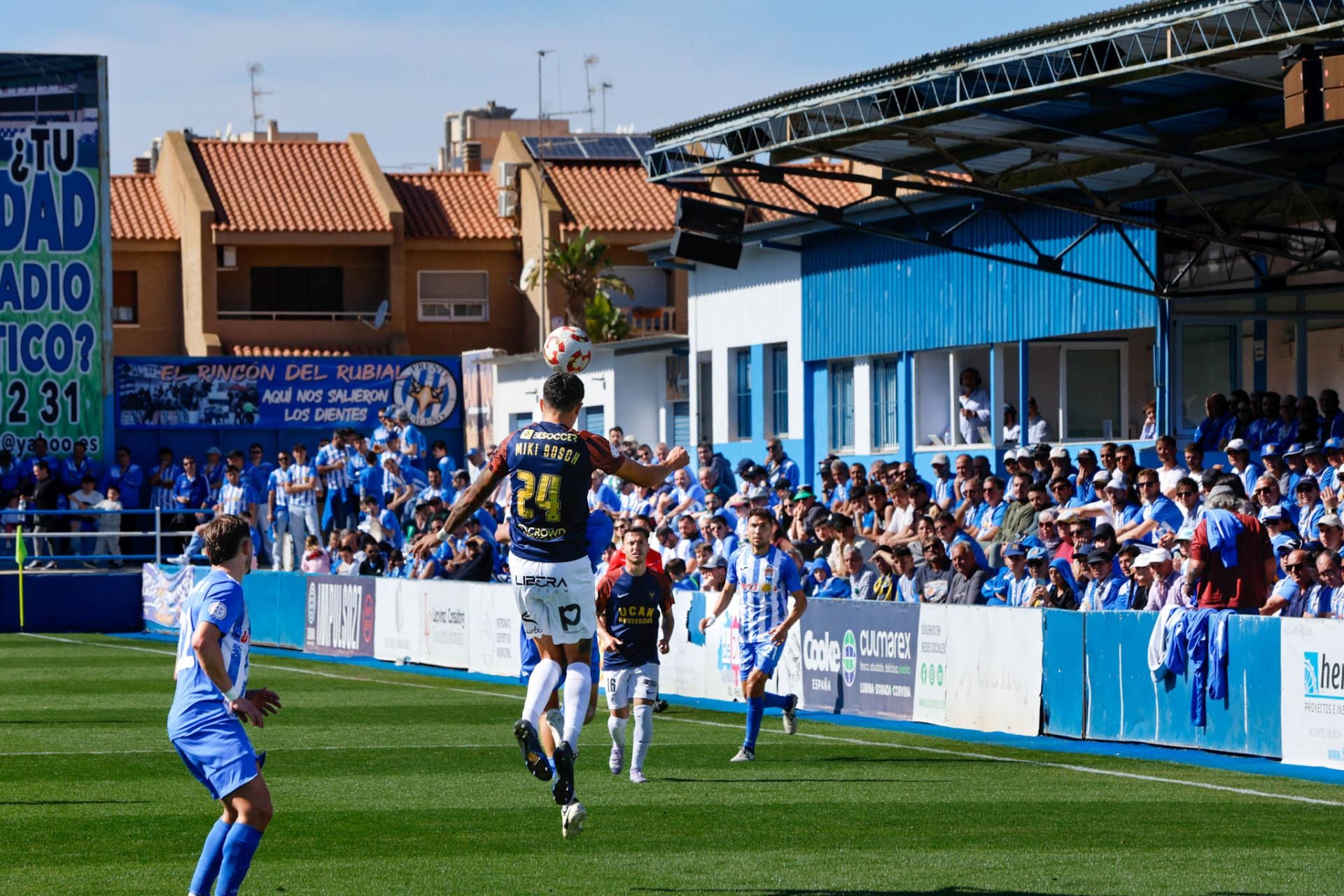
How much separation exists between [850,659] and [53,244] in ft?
82.0

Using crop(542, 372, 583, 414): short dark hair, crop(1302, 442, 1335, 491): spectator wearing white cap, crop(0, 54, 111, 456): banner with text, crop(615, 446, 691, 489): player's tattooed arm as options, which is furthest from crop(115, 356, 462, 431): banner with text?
crop(615, 446, 691, 489): player's tattooed arm

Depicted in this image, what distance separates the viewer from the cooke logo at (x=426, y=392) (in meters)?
42.6

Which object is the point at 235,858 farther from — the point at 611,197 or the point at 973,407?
the point at 611,197

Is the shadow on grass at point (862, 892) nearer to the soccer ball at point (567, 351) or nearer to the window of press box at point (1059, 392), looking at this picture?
the soccer ball at point (567, 351)

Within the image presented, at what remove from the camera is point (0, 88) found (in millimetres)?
39125

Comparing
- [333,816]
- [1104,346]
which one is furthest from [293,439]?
[333,816]

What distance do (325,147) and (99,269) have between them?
27339mm

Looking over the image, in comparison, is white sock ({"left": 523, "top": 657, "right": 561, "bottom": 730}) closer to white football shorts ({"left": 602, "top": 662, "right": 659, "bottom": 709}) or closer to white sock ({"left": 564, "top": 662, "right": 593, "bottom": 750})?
white sock ({"left": 564, "top": 662, "right": 593, "bottom": 750})

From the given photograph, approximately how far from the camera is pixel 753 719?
607 inches

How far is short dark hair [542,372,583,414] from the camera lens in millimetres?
10000

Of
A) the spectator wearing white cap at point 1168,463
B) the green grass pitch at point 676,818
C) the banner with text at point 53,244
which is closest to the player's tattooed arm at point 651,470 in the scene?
the green grass pitch at point 676,818

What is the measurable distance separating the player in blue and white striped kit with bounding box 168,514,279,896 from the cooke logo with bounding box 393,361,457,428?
34.7 metres

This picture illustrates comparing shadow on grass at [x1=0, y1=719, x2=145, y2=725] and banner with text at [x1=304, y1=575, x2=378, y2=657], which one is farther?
banner with text at [x1=304, y1=575, x2=378, y2=657]

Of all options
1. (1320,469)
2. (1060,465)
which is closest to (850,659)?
(1060,465)
